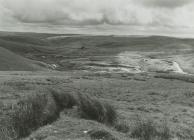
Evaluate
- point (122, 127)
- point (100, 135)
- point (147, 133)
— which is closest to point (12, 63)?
point (122, 127)

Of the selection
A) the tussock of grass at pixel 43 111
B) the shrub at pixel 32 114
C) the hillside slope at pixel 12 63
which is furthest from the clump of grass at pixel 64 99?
the hillside slope at pixel 12 63

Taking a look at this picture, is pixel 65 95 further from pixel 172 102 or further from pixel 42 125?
pixel 172 102

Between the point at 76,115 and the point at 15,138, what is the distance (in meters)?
5.31

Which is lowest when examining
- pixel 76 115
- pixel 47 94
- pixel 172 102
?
pixel 172 102

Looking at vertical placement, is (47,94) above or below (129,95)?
above

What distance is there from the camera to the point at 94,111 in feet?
55.9

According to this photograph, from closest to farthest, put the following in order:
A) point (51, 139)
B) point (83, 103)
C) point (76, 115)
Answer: point (51, 139) < point (76, 115) < point (83, 103)

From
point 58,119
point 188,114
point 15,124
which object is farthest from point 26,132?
point 188,114

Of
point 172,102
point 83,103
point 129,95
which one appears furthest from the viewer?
point 129,95

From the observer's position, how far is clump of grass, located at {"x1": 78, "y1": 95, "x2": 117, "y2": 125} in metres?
16.8

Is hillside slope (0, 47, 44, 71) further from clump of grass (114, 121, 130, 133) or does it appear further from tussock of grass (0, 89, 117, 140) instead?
clump of grass (114, 121, 130, 133)

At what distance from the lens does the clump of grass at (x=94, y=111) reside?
55.1 feet

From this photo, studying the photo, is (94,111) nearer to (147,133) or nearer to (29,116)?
(147,133)

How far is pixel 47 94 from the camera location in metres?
16.8
